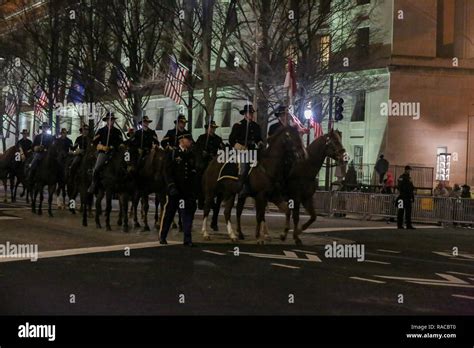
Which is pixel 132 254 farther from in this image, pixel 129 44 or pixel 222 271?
pixel 129 44

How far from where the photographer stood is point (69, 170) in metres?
20.5

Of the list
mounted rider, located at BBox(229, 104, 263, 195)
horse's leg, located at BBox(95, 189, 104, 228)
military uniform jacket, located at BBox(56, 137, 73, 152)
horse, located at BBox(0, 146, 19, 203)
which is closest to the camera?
mounted rider, located at BBox(229, 104, 263, 195)

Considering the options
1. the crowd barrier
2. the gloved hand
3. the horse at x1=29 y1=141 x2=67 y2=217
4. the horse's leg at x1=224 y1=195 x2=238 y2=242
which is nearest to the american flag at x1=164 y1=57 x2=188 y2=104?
the crowd barrier

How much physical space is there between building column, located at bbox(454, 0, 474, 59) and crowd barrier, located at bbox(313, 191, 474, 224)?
710 inches

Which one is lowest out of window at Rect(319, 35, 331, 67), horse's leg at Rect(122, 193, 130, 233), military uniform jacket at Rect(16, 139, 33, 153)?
horse's leg at Rect(122, 193, 130, 233)

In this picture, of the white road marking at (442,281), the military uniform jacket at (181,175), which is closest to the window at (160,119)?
the military uniform jacket at (181,175)

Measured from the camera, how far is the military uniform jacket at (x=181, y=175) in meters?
13.5

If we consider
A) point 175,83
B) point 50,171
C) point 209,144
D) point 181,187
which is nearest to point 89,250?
point 181,187

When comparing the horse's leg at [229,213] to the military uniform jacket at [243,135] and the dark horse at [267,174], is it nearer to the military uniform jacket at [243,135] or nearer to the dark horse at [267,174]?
the dark horse at [267,174]

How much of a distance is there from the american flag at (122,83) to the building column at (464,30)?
20.7 m

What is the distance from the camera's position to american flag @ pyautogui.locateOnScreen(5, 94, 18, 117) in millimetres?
47750

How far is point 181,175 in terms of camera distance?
1350 cm

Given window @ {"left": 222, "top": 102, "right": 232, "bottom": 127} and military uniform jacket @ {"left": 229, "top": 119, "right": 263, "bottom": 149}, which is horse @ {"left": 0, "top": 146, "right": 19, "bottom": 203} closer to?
military uniform jacket @ {"left": 229, "top": 119, "right": 263, "bottom": 149}
